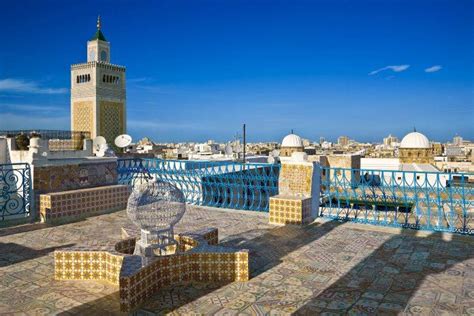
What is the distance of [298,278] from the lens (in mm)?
3777

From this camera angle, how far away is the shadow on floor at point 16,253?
14.3 ft

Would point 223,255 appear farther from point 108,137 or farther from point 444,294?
point 108,137

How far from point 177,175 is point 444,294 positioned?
6.15 meters

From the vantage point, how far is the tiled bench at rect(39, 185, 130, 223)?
6.25 meters

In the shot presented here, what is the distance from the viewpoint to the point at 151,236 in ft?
12.7

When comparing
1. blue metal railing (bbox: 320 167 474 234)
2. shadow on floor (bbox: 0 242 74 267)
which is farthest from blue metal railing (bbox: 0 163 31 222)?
blue metal railing (bbox: 320 167 474 234)

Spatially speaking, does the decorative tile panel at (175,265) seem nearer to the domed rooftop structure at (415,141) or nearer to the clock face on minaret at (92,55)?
the clock face on minaret at (92,55)

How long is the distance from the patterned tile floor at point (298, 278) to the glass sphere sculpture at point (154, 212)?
490 mm

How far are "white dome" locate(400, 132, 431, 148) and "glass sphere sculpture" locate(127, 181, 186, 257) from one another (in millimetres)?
28680

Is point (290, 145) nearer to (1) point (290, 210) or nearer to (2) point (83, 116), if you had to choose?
(2) point (83, 116)

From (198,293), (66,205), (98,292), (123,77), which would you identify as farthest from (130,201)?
(123,77)

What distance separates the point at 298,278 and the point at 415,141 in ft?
93.4


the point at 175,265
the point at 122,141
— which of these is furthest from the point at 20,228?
the point at 122,141

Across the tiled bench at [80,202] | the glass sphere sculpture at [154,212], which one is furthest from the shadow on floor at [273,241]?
the tiled bench at [80,202]
